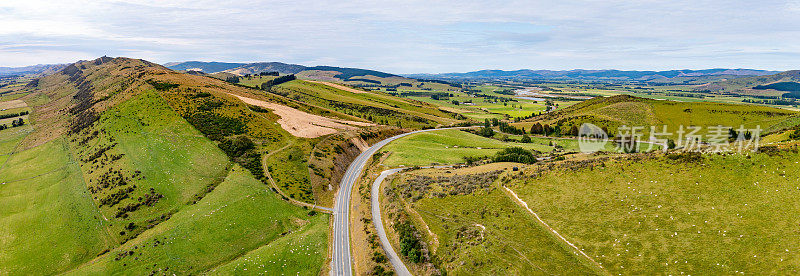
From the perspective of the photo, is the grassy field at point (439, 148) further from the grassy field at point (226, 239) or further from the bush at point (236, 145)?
the bush at point (236, 145)

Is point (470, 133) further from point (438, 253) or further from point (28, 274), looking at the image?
point (28, 274)

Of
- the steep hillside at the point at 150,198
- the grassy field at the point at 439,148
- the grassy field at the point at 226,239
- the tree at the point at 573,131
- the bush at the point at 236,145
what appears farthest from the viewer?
the tree at the point at 573,131

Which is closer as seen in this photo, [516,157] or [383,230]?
[383,230]

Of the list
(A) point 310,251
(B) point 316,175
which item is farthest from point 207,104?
(A) point 310,251

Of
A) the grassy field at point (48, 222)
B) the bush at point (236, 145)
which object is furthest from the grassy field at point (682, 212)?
the grassy field at point (48, 222)

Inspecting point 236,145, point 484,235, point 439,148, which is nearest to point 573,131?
point 439,148

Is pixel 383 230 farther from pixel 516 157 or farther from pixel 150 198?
pixel 150 198
